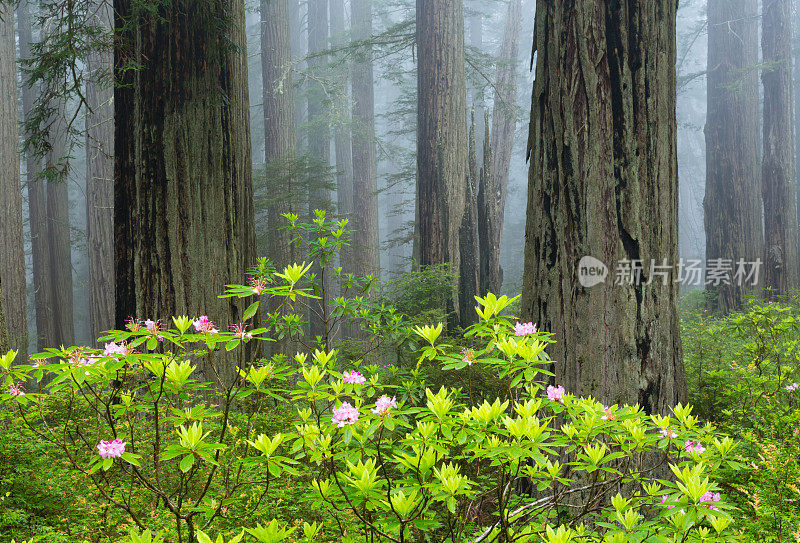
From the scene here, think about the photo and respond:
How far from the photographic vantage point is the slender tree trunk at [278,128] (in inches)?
433

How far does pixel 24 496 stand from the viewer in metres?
2.39

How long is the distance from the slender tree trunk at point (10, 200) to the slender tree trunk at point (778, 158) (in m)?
14.7

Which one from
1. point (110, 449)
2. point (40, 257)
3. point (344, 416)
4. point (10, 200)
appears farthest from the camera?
point (40, 257)

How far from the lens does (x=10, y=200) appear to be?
10.1 m

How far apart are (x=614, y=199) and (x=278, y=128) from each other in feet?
38.1

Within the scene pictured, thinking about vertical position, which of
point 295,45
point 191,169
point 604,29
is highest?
point 295,45

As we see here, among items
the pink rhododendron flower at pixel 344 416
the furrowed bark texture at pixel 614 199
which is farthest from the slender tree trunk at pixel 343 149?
the pink rhododendron flower at pixel 344 416

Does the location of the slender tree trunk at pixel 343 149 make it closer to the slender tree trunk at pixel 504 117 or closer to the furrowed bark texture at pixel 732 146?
the slender tree trunk at pixel 504 117

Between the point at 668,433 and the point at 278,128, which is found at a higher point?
the point at 278,128

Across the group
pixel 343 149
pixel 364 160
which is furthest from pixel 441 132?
pixel 343 149

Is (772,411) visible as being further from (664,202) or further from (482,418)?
(482,418)

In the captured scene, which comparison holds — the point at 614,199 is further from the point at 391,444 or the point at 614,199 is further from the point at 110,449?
the point at 110,449

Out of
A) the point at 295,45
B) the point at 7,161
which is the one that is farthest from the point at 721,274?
the point at 295,45

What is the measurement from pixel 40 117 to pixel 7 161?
705cm
